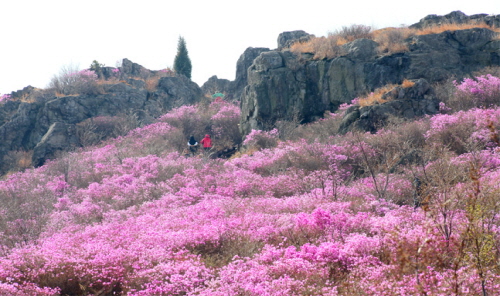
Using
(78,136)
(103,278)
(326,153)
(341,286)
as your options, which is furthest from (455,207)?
(78,136)

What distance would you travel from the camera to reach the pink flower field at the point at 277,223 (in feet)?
17.5

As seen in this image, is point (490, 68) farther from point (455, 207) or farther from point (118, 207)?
point (118, 207)

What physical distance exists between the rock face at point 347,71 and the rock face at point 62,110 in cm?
1215

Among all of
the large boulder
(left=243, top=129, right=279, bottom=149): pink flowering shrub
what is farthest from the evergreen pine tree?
(left=243, top=129, right=279, bottom=149): pink flowering shrub

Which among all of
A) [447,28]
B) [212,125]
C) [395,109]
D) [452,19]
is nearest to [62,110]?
[212,125]

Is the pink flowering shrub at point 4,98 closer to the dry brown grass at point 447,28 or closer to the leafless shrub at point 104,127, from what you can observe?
the leafless shrub at point 104,127

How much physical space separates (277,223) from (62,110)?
2908cm

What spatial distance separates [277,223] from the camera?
920 cm

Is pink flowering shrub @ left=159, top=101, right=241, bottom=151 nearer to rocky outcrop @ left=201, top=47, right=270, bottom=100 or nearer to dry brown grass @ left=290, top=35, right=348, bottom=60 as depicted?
dry brown grass @ left=290, top=35, right=348, bottom=60

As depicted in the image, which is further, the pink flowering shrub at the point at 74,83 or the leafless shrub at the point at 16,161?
the pink flowering shrub at the point at 74,83

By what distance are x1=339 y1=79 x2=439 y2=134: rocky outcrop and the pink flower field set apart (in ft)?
3.88

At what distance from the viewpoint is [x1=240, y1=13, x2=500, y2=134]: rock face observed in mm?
23562

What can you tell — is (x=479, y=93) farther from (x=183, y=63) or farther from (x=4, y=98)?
(x=4, y=98)

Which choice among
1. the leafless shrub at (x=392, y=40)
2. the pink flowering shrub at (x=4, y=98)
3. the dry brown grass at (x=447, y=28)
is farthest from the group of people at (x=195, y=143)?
the pink flowering shrub at (x=4, y=98)
